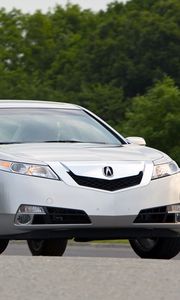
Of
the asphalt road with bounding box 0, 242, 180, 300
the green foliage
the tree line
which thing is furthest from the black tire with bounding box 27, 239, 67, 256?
the tree line

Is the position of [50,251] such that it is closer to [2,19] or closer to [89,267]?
[89,267]

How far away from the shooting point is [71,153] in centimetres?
977

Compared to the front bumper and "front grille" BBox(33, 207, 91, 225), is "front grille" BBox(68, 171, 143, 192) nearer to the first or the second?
the front bumper

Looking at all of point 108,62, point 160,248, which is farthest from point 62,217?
point 108,62

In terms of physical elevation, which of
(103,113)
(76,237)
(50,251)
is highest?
(76,237)

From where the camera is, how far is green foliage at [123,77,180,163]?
181ft

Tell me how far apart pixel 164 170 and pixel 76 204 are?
88 cm

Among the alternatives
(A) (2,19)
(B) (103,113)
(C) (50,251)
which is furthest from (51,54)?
(C) (50,251)

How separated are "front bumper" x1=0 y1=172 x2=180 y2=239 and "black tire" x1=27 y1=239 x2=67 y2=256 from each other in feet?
6.83

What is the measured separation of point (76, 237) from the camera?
A: 380 inches

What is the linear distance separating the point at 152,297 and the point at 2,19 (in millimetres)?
114191

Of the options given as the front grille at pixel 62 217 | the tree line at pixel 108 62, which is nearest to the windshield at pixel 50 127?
the front grille at pixel 62 217

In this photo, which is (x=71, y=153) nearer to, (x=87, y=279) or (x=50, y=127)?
(x=50, y=127)

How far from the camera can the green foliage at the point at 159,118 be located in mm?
55125
